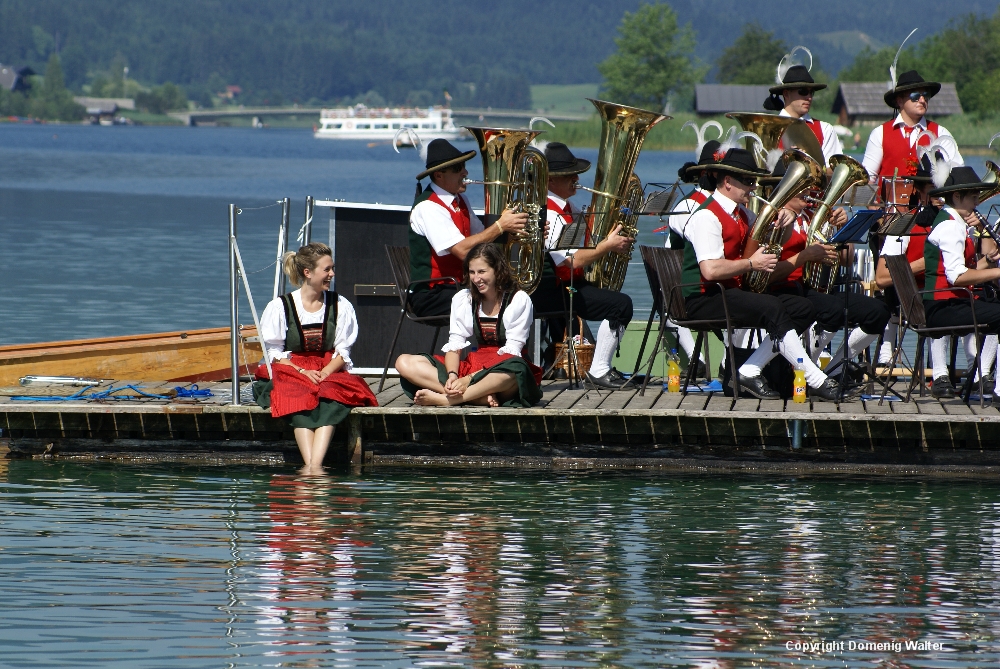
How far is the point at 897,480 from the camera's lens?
8.35 meters

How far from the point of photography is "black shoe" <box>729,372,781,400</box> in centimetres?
882

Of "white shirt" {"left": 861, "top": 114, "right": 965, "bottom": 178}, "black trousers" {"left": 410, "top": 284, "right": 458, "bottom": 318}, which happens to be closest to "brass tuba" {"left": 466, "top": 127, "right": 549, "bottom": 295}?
"black trousers" {"left": 410, "top": 284, "right": 458, "bottom": 318}

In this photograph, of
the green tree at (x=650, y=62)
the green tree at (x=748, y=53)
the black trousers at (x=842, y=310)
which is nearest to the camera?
the black trousers at (x=842, y=310)

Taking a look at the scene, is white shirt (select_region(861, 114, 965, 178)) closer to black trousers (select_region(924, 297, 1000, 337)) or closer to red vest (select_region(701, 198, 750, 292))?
black trousers (select_region(924, 297, 1000, 337))

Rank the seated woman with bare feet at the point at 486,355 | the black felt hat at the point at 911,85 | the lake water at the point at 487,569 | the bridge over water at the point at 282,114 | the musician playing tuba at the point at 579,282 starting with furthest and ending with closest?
the bridge over water at the point at 282,114
the black felt hat at the point at 911,85
the musician playing tuba at the point at 579,282
the seated woman with bare feet at the point at 486,355
the lake water at the point at 487,569

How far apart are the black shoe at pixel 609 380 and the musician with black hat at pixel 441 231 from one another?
3.94ft

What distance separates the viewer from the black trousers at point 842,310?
344 inches

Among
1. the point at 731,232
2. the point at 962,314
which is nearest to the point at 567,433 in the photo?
the point at 731,232

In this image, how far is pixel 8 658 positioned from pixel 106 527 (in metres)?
1.96

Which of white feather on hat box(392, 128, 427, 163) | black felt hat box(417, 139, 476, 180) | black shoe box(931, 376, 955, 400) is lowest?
black shoe box(931, 376, 955, 400)

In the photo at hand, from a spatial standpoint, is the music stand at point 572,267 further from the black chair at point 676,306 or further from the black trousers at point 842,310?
the black trousers at point 842,310

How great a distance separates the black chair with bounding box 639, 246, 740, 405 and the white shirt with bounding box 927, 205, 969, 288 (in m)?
1.30

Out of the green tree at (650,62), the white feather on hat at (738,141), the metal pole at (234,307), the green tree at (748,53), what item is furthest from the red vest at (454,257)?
the green tree at (650,62)

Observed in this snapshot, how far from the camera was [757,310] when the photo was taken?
27.6 feet
